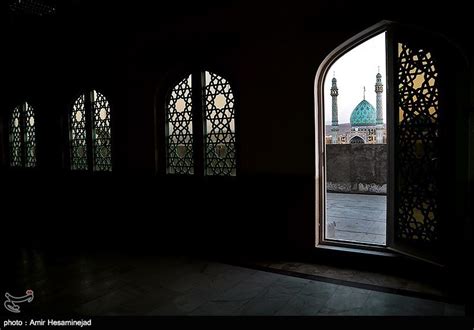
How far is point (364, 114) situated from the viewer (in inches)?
758

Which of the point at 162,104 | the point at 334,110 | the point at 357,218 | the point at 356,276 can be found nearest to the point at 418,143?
the point at 356,276

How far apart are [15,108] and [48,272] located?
17.3ft

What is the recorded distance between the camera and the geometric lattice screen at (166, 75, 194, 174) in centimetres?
511

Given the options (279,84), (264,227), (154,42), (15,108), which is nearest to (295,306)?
(264,227)

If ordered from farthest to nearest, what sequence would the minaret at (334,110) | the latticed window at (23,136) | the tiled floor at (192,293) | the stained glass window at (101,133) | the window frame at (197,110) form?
the minaret at (334,110) < the latticed window at (23,136) < the stained glass window at (101,133) < the window frame at (197,110) < the tiled floor at (192,293)

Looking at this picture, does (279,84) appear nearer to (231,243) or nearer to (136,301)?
(231,243)

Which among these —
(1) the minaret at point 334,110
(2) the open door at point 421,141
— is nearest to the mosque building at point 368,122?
(1) the minaret at point 334,110

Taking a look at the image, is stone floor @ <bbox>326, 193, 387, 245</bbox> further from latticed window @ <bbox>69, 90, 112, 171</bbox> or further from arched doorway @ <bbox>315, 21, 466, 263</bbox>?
latticed window @ <bbox>69, 90, 112, 171</bbox>

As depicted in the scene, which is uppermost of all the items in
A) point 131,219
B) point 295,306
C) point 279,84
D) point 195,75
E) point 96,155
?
point 195,75

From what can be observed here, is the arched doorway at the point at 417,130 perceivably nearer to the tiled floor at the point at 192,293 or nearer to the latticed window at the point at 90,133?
the tiled floor at the point at 192,293

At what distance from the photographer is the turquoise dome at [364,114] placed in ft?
62.6

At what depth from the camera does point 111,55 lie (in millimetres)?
5660

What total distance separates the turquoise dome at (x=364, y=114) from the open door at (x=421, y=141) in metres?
16.3

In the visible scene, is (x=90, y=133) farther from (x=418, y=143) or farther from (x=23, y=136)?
(x=418, y=143)
